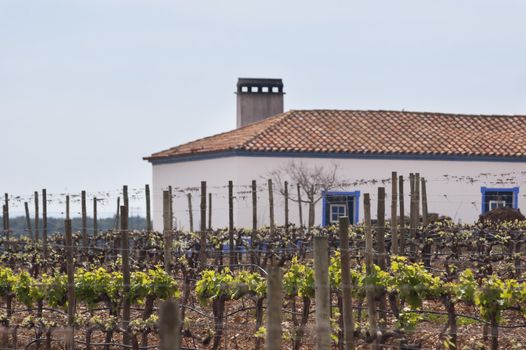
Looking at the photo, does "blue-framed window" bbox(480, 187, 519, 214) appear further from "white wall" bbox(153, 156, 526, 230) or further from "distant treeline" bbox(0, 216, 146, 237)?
"distant treeline" bbox(0, 216, 146, 237)

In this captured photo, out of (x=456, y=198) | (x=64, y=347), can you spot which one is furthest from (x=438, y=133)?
(x=64, y=347)

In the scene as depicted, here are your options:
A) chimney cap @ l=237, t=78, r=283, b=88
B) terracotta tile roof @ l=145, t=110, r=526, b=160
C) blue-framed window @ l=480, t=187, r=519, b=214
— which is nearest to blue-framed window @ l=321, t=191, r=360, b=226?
terracotta tile roof @ l=145, t=110, r=526, b=160

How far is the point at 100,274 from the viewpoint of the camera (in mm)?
12727

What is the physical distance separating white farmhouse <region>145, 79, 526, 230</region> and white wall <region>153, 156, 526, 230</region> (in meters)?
0.03

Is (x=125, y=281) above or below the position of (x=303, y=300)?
above

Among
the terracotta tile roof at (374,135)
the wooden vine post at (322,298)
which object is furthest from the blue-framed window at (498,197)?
the wooden vine post at (322,298)

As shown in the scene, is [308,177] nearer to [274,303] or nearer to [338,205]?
[338,205]

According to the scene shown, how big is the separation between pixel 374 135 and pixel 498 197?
4.35 meters

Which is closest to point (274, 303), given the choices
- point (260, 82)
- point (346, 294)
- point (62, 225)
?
A: point (346, 294)

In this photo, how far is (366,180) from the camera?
1479 inches

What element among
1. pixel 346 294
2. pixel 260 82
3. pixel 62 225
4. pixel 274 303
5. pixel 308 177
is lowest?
pixel 62 225

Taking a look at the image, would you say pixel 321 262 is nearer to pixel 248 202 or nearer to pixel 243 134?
pixel 248 202

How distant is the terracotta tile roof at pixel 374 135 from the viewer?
37.9 meters

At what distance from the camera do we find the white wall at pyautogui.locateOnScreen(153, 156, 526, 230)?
3678cm
